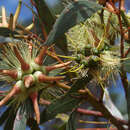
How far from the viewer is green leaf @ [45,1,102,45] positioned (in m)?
0.80

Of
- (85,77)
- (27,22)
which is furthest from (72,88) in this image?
(27,22)

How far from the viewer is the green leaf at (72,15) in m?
0.80

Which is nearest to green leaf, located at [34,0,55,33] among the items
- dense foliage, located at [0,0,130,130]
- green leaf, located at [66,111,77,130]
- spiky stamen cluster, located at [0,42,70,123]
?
dense foliage, located at [0,0,130,130]

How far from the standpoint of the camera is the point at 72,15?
81 cm

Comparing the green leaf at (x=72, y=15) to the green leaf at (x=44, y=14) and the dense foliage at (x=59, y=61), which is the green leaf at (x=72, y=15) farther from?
the green leaf at (x=44, y=14)

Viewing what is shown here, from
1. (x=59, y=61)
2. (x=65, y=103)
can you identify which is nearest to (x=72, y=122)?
(x=65, y=103)

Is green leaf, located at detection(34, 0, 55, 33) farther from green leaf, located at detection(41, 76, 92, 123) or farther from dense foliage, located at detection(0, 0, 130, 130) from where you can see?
green leaf, located at detection(41, 76, 92, 123)

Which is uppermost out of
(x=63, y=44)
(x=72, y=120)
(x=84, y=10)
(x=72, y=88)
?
(x=84, y=10)

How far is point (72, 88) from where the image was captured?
3.16 feet

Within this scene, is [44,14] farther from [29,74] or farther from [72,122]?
[72,122]

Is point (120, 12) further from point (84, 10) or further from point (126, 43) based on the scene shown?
point (126, 43)

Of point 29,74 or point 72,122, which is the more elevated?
point 29,74

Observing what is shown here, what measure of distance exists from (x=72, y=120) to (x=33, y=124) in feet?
0.51

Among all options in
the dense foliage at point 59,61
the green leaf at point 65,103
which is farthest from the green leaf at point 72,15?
the green leaf at point 65,103
